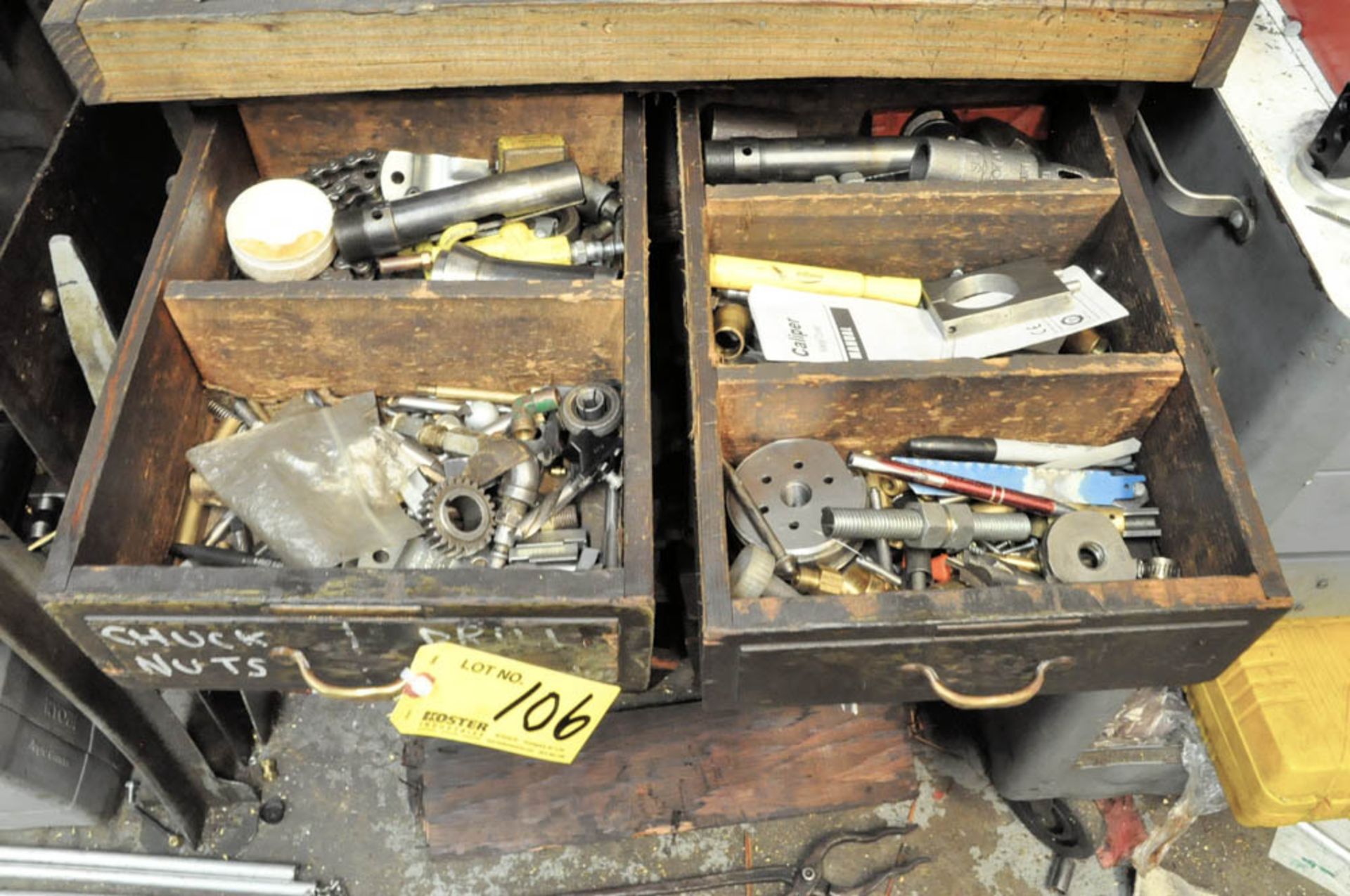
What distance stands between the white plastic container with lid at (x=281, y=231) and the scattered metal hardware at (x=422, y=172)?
0.31 feet

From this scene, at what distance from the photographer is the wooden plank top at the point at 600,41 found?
1.23 meters

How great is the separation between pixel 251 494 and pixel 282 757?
1.01 meters

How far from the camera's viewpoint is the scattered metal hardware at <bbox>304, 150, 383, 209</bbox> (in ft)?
4.85

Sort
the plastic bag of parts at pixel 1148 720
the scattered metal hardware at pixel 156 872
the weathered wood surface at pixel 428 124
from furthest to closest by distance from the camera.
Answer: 1. the scattered metal hardware at pixel 156 872
2. the plastic bag of parts at pixel 1148 720
3. the weathered wood surface at pixel 428 124

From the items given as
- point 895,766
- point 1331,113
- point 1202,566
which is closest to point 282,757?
point 895,766

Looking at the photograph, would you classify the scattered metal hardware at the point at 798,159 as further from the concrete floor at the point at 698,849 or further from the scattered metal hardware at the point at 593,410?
the concrete floor at the point at 698,849

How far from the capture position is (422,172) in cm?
151

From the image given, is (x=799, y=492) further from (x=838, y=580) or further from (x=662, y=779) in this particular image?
(x=662, y=779)

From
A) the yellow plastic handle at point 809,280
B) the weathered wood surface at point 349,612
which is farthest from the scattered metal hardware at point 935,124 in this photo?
the weathered wood surface at point 349,612

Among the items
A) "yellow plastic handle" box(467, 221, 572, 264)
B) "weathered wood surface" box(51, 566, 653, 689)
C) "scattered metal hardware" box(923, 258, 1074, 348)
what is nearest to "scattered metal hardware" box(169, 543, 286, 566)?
"weathered wood surface" box(51, 566, 653, 689)

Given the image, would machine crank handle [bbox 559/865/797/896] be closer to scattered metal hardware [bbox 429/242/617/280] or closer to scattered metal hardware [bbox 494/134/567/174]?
scattered metal hardware [bbox 429/242/617/280]

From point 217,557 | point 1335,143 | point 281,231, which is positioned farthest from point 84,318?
point 1335,143

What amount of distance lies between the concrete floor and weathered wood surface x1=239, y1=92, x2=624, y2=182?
46.5 inches

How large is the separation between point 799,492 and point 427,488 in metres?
0.46
